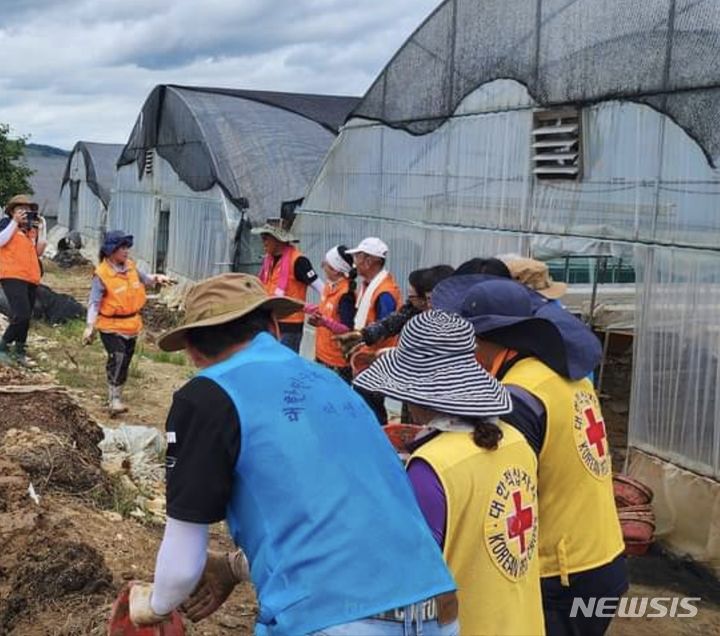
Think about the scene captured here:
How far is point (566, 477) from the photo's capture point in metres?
2.61

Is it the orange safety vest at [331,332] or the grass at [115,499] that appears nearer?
the grass at [115,499]

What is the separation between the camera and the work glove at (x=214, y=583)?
7.65 feet

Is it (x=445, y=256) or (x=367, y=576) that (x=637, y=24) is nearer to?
(x=445, y=256)

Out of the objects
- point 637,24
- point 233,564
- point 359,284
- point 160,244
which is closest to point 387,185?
point 359,284

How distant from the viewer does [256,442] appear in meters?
1.97

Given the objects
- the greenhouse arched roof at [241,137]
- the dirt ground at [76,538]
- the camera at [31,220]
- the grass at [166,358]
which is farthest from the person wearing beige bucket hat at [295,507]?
the greenhouse arched roof at [241,137]

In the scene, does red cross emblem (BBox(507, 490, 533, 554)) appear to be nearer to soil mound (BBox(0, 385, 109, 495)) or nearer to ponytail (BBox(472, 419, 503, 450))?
ponytail (BBox(472, 419, 503, 450))

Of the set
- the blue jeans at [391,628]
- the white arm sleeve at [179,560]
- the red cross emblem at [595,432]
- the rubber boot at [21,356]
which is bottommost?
the rubber boot at [21,356]

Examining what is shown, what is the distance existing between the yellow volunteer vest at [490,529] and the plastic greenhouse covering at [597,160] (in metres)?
3.75

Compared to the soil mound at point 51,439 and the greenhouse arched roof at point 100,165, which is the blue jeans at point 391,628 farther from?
the greenhouse arched roof at point 100,165

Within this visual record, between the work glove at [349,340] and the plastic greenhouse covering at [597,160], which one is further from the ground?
the plastic greenhouse covering at [597,160]

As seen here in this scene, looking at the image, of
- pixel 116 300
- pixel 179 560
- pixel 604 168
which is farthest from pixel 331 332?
pixel 179 560

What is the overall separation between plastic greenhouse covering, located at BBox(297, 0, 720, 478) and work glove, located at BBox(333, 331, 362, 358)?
1.75 metres

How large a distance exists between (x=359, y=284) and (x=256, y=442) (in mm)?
4548
